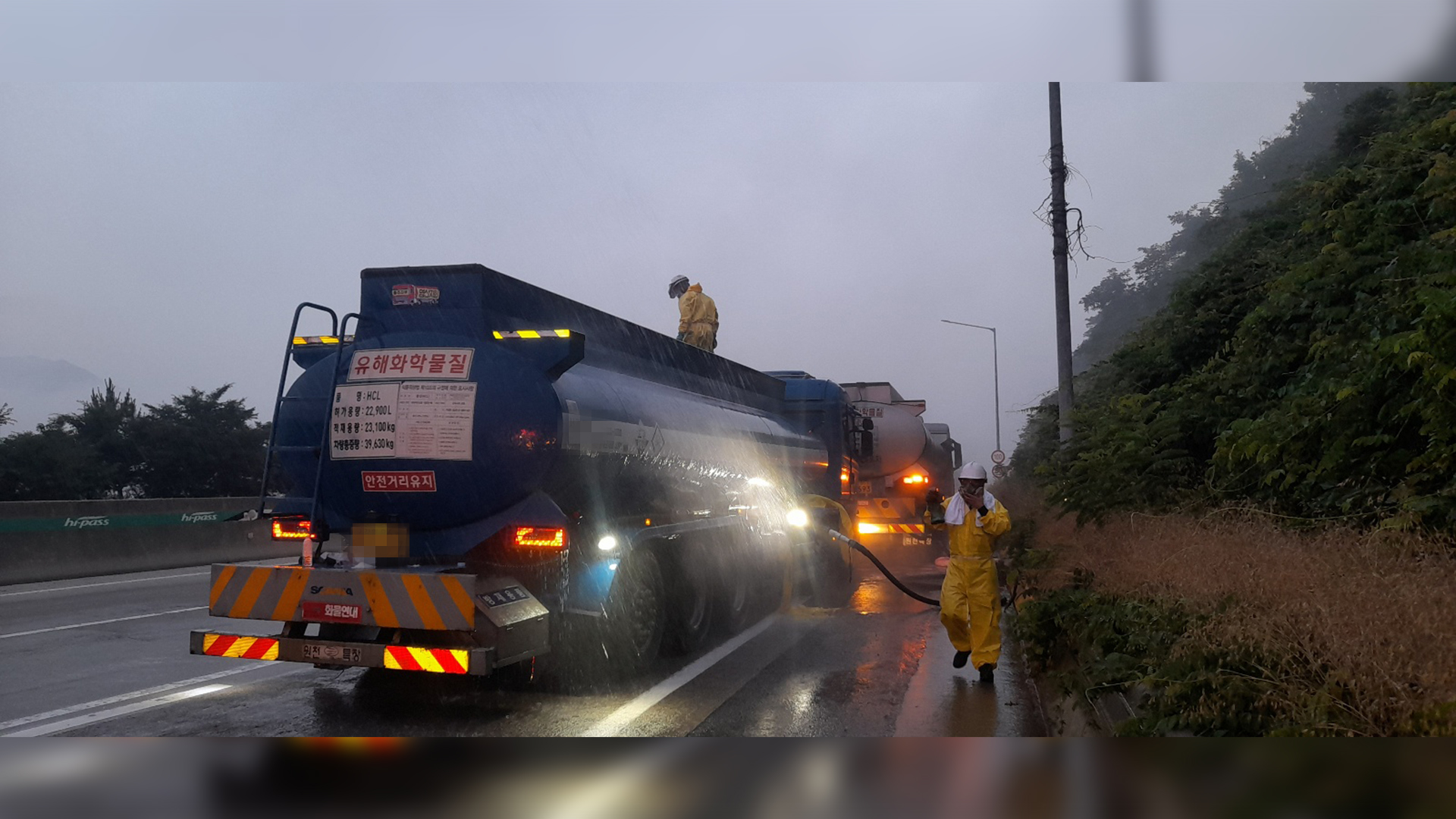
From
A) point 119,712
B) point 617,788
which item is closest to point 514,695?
point 617,788

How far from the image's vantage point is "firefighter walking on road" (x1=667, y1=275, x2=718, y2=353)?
1042 centimetres

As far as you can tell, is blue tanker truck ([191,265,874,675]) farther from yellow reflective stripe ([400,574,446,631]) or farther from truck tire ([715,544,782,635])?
truck tire ([715,544,782,635])

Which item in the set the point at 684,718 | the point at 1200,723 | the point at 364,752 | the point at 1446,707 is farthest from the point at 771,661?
the point at 1446,707

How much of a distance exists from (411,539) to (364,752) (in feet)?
4.73

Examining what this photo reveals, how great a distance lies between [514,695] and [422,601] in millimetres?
1358

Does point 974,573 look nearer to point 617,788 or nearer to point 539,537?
point 539,537

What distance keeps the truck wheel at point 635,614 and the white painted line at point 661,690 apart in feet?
0.91

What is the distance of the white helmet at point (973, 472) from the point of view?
730 cm

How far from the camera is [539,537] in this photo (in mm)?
6426

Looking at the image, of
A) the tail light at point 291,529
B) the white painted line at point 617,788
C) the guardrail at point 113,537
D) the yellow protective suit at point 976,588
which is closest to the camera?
the white painted line at point 617,788

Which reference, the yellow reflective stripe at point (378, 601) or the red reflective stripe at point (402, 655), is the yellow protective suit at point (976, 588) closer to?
the red reflective stripe at point (402, 655)

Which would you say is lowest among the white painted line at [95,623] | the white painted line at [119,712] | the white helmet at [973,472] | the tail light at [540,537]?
the white painted line at [119,712]


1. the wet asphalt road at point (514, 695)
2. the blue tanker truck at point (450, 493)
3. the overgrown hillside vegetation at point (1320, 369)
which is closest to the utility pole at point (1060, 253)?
the overgrown hillside vegetation at point (1320, 369)

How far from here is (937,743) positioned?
5.66m
